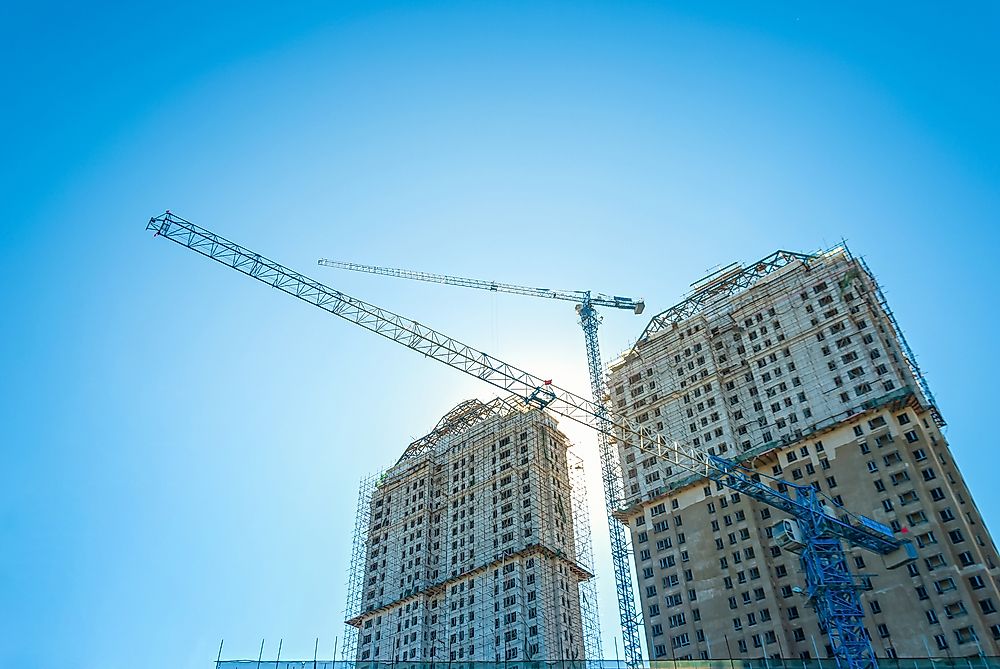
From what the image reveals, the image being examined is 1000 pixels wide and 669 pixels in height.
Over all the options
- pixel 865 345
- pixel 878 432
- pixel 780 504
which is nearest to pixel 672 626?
pixel 780 504

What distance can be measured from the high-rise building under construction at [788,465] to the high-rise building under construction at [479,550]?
35.2ft

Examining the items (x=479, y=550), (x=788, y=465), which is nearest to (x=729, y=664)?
(x=788, y=465)

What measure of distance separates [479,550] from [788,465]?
3738 centimetres

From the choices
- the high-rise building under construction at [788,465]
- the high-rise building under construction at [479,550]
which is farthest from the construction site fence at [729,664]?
the high-rise building under construction at [479,550]

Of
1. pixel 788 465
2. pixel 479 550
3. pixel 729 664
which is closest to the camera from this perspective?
pixel 729 664

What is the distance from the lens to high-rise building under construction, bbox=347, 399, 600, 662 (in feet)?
305

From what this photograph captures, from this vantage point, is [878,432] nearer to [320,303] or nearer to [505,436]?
[505,436]

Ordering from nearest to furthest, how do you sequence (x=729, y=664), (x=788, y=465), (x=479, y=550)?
(x=729, y=664), (x=788, y=465), (x=479, y=550)

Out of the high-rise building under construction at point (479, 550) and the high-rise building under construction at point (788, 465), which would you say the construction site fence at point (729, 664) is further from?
the high-rise building under construction at point (479, 550)

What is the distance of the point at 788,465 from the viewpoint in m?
84.1

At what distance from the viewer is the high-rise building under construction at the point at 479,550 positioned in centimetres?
9294

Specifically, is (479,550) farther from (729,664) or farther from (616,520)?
(729,664)

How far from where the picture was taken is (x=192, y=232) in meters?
86.8

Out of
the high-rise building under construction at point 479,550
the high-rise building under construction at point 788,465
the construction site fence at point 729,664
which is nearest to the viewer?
the construction site fence at point 729,664
